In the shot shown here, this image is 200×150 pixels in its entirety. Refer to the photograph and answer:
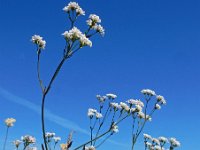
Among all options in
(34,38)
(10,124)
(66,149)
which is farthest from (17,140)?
(66,149)

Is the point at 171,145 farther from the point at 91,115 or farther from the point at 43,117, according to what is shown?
the point at 43,117

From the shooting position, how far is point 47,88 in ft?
23.1

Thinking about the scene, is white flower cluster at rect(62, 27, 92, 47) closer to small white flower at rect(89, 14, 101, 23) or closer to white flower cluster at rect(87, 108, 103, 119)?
small white flower at rect(89, 14, 101, 23)

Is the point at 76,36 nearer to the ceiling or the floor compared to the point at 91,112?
nearer to the floor

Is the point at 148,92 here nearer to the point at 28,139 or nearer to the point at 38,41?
the point at 28,139

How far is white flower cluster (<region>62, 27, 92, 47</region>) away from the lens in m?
8.14

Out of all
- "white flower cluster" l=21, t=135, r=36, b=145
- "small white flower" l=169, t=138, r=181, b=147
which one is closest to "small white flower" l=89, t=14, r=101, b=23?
"white flower cluster" l=21, t=135, r=36, b=145

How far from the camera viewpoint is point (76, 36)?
8203mm

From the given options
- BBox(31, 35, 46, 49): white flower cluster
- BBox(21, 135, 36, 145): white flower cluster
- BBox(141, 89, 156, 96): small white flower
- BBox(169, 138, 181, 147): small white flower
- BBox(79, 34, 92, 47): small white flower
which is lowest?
BBox(79, 34, 92, 47): small white flower

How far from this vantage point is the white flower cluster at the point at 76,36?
26.7 feet

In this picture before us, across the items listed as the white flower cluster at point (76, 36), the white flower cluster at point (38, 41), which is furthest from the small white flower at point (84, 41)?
the white flower cluster at point (38, 41)

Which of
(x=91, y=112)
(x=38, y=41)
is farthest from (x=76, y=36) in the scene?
(x=91, y=112)

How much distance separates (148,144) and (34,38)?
14064 mm

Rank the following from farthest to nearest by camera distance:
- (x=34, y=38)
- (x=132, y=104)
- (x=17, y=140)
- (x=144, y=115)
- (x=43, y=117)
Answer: (x=144, y=115) → (x=132, y=104) → (x=17, y=140) → (x=34, y=38) → (x=43, y=117)
